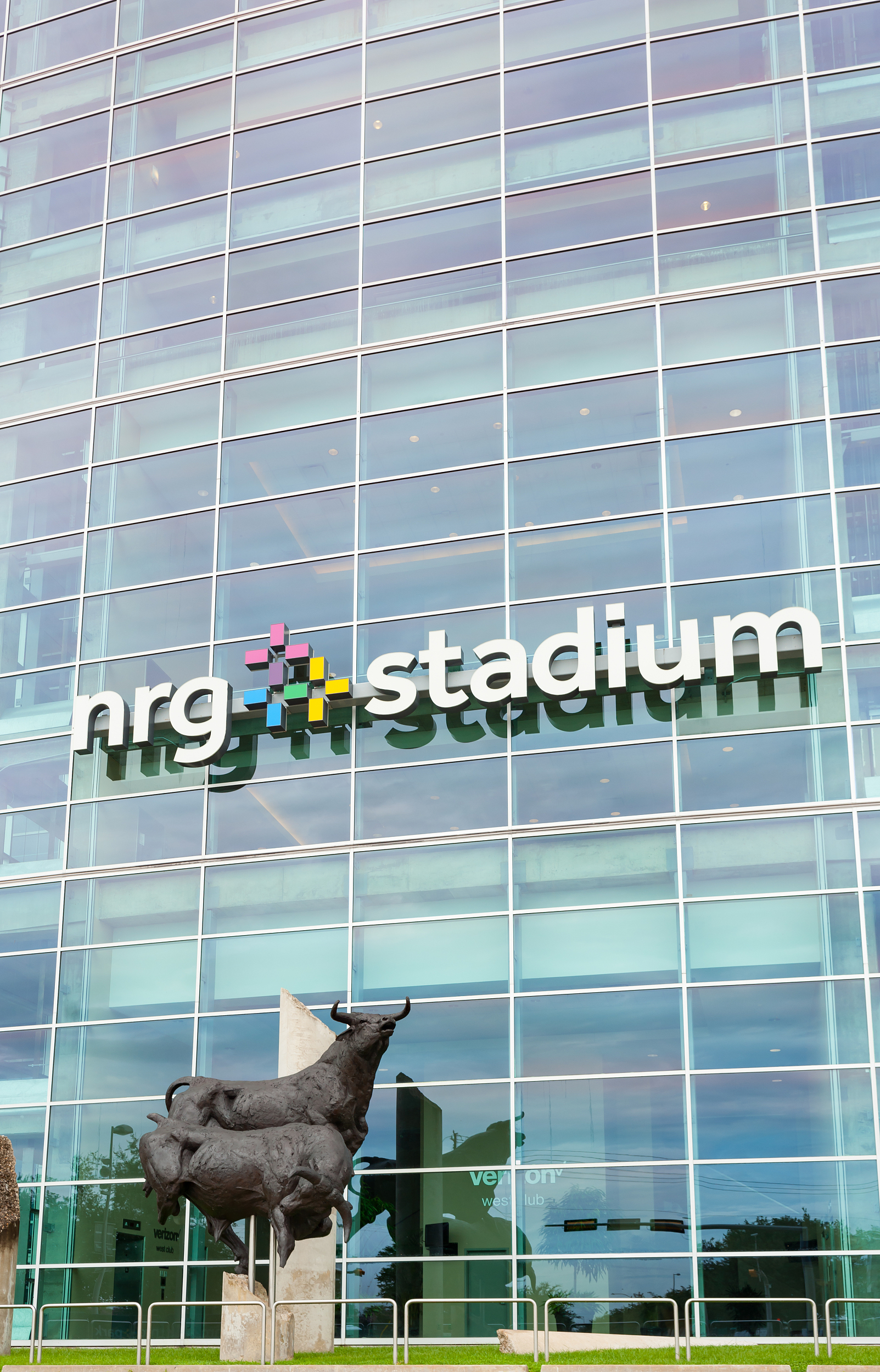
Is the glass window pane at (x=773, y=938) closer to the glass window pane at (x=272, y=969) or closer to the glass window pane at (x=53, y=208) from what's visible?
the glass window pane at (x=272, y=969)

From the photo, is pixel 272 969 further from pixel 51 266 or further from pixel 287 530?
pixel 51 266

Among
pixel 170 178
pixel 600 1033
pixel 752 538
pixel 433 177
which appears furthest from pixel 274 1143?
pixel 170 178

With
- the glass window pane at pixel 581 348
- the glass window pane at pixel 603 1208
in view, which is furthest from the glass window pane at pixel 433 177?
the glass window pane at pixel 603 1208

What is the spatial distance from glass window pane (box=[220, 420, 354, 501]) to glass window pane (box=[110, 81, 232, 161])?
312 inches

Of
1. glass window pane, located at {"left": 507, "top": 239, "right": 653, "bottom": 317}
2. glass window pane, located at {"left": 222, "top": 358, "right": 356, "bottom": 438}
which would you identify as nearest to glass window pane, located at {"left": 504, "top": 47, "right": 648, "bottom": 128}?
glass window pane, located at {"left": 507, "top": 239, "right": 653, "bottom": 317}

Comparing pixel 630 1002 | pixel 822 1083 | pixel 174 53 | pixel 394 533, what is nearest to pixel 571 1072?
pixel 630 1002

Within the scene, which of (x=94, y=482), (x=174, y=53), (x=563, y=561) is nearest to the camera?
(x=563, y=561)

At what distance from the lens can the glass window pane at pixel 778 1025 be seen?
2205 cm

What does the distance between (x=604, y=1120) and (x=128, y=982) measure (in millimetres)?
8819

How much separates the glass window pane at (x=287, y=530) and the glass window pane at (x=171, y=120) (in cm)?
932

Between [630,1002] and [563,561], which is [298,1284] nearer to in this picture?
[630,1002]

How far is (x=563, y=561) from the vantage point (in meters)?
25.8

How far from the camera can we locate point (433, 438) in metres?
27.5

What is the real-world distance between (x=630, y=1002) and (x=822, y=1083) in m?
3.14
